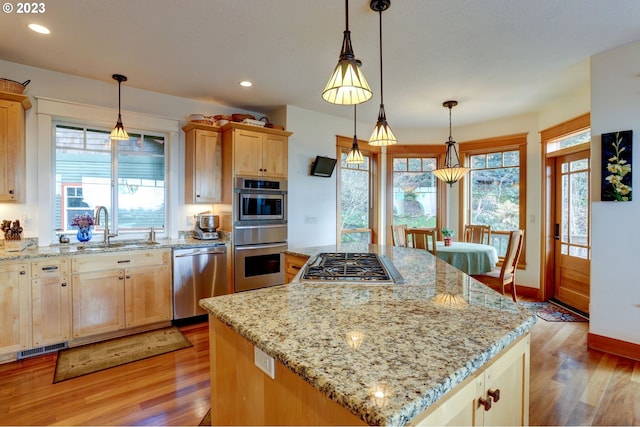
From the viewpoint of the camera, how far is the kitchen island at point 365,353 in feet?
2.40

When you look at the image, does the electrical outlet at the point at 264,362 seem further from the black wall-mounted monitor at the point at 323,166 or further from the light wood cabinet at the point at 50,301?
the black wall-mounted monitor at the point at 323,166

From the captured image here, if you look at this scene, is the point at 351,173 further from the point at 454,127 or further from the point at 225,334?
the point at 225,334

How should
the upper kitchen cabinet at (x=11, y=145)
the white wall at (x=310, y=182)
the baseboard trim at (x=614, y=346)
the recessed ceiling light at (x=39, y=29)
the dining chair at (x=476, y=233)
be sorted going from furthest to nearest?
the dining chair at (x=476, y=233), the white wall at (x=310, y=182), the upper kitchen cabinet at (x=11, y=145), the baseboard trim at (x=614, y=346), the recessed ceiling light at (x=39, y=29)

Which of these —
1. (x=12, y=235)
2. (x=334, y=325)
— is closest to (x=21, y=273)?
(x=12, y=235)

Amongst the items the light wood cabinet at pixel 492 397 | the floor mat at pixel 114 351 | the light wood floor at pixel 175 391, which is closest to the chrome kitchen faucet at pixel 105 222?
the floor mat at pixel 114 351

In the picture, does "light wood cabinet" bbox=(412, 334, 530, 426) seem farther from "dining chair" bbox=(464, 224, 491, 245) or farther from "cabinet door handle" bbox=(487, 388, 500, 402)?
"dining chair" bbox=(464, 224, 491, 245)

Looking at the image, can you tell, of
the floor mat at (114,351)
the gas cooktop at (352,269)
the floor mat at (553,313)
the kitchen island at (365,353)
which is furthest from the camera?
the floor mat at (553,313)

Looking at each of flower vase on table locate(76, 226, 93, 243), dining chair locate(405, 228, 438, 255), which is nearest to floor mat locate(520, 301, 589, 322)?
dining chair locate(405, 228, 438, 255)

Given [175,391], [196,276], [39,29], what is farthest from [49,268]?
[39,29]

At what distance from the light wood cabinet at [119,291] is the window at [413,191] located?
387cm

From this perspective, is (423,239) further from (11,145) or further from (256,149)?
(11,145)

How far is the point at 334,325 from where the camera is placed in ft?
3.54

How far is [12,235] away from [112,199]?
918 millimetres

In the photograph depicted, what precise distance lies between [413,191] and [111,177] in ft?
15.0
